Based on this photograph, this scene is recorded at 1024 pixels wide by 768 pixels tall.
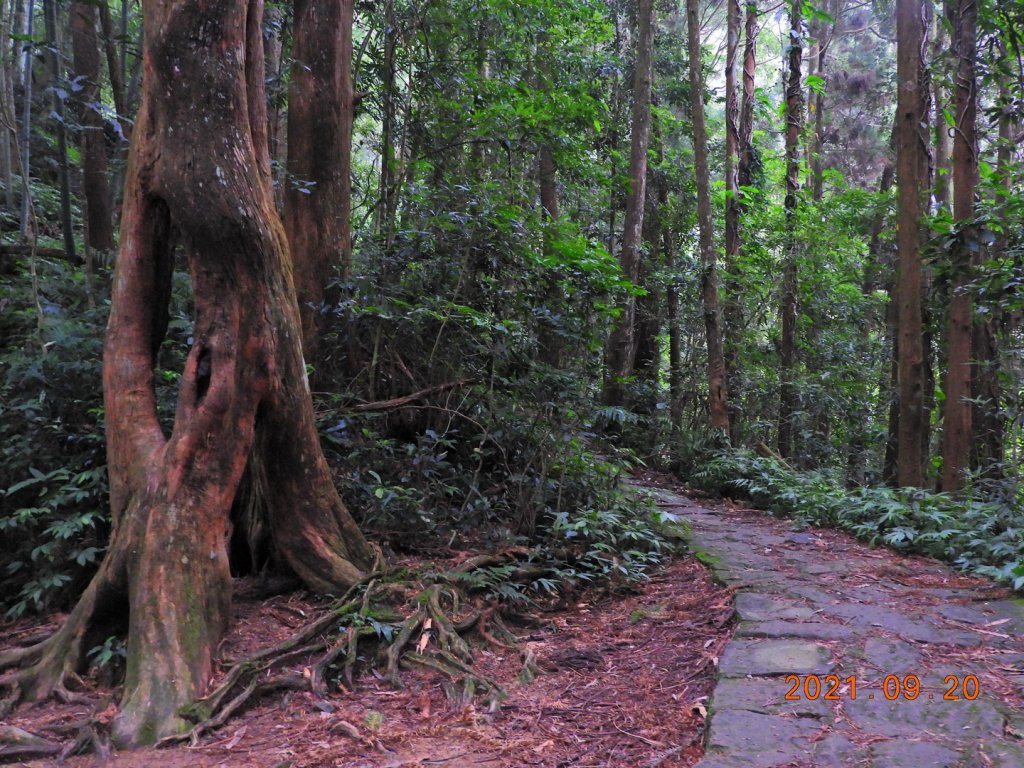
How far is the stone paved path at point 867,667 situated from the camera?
3027 mm

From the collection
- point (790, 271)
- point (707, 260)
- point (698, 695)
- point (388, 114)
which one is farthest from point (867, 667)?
point (790, 271)

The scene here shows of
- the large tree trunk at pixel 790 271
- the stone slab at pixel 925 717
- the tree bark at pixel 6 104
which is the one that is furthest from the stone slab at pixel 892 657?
the large tree trunk at pixel 790 271

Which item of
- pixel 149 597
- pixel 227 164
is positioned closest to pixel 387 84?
pixel 227 164

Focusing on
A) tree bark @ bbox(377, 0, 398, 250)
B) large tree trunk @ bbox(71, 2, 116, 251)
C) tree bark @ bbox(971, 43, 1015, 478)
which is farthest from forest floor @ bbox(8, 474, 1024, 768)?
large tree trunk @ bbox(71, 2, 116, 251)

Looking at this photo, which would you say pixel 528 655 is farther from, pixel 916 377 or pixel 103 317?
pixel 916 377

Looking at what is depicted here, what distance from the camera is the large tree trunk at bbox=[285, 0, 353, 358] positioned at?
7.45m

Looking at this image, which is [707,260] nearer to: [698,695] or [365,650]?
[698,695]

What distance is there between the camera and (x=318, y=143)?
757 cm

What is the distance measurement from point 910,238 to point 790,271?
21.3 ft

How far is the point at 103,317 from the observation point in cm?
654

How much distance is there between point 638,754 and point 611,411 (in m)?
5.17

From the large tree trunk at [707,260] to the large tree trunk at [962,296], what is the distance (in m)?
4.90

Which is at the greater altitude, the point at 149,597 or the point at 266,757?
the point at 149,597

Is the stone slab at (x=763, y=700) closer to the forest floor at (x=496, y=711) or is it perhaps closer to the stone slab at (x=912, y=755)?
the forest floor at (x=496, y=711)
